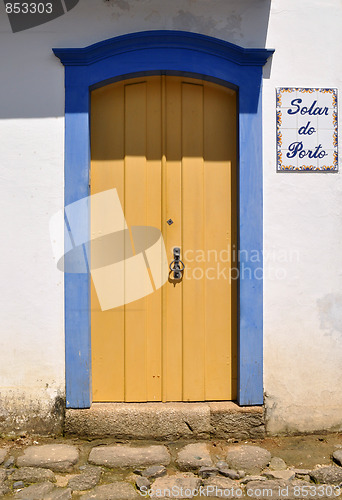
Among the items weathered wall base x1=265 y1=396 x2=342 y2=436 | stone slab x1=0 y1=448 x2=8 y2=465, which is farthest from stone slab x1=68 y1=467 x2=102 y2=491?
weathered wall base x1=265 y1=396 x2=342 y2=436

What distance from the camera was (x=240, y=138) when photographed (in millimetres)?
3801

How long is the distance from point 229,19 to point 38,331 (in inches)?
110

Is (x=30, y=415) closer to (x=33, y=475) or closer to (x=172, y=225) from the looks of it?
(x=33, y=475)

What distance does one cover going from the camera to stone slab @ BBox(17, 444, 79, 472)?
3.31 m

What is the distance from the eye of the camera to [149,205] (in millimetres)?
3930


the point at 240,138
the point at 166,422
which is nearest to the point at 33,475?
the point at 166,422

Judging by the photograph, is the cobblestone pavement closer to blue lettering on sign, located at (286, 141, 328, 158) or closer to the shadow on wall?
blue lettering on sign, located at (286, 141, 328, 158)

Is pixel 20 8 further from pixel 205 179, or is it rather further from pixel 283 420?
pixel 283 420

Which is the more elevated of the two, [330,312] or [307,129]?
[307,129]

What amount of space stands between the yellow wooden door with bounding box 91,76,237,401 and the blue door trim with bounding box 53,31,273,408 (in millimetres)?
145

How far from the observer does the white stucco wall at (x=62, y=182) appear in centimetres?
377

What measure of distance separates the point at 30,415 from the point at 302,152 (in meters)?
2.91

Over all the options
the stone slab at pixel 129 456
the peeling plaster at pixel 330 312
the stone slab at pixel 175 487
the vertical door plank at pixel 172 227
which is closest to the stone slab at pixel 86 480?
the stone slab at pixel 129 456

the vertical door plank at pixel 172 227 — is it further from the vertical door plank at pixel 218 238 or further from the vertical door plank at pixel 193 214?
the vertical door plank at pixel 218 238
